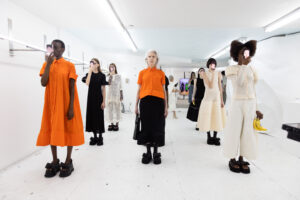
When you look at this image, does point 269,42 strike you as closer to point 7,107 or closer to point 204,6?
point 204,6

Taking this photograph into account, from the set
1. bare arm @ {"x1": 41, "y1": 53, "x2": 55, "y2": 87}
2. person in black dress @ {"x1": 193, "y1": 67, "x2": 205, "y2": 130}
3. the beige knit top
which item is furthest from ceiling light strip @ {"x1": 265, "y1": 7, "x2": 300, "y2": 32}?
bare arm @ {"x1": 41, "y1": 53, "x2": 55, "y2": 87}

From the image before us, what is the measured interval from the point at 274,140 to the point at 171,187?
3057 millimetres

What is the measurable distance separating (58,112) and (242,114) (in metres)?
2.30

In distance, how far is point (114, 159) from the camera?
2.57 m

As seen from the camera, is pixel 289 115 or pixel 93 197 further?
pixel 289 115

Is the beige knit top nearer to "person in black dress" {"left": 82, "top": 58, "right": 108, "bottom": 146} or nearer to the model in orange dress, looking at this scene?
the model in orange dress

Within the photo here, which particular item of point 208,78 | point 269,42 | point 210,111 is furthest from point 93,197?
point 269,42

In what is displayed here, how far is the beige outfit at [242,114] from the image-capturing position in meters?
2.13

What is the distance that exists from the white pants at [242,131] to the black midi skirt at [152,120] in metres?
0.93

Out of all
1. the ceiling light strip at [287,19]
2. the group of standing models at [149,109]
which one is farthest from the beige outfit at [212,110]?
the ceiling light strip at [287,19]

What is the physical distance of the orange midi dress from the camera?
74.9 inches

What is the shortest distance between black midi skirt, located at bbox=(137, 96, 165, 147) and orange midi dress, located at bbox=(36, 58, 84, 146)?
88 cm

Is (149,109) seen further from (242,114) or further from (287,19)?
(287,19)

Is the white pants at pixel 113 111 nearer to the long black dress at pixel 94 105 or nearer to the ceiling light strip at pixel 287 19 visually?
the long black dress at pixel 94 105
